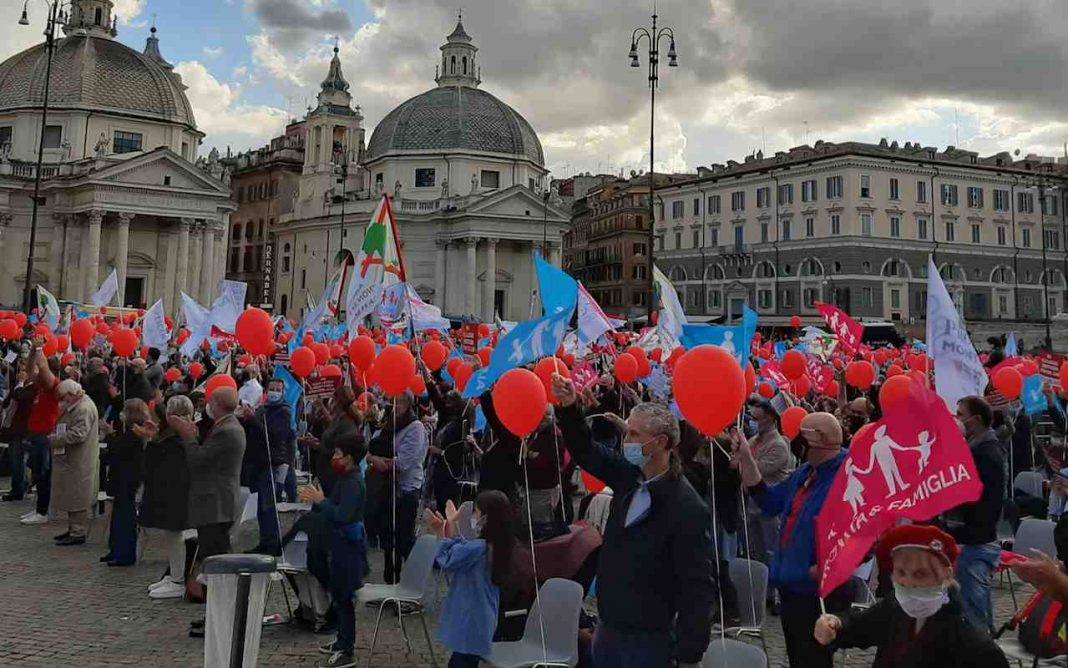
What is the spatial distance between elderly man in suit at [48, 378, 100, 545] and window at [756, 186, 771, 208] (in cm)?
6001

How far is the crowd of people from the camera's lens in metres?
3.80

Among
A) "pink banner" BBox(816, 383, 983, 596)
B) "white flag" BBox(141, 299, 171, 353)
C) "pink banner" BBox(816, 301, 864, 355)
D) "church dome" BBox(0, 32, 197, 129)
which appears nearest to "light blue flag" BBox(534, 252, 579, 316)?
"pink banner" BBox(816, 383, 983, 596)

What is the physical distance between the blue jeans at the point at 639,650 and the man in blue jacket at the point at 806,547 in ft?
3.69

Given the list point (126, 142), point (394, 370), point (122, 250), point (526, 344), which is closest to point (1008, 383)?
point (526, 344)

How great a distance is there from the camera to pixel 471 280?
6184cm

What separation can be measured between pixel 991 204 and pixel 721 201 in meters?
20.4

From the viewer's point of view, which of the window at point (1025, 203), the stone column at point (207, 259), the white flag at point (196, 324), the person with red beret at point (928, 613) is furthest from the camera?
the window at point (1025, 203)

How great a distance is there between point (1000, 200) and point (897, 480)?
233 feet

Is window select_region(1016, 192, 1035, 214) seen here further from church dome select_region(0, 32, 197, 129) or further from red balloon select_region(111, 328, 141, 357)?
red balloon select_region(111, 328, 141, 357)

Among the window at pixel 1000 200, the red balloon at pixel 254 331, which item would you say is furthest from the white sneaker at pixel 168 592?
the window at pixel 1000 200

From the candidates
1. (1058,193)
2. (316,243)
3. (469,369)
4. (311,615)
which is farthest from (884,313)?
(311,615)

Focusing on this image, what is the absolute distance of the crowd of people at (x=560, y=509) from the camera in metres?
3.80

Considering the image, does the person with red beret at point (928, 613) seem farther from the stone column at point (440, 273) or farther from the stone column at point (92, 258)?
the stone column at point (440, 273)

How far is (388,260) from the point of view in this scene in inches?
434
